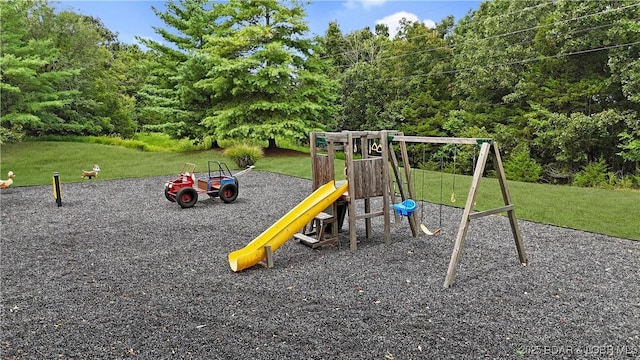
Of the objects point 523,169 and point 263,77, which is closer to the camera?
point 523,169

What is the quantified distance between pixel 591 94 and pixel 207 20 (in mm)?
18037

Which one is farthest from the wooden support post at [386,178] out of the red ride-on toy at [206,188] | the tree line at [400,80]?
the tree line at [400,80]

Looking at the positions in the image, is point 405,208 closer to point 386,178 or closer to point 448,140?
point 386,178

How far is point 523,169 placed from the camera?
16.7 metres

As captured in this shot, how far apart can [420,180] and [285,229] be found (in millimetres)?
7135

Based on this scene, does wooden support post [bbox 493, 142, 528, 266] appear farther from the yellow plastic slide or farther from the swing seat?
the yellow plastic slide

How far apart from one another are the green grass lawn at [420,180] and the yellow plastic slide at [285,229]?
9.14 feet

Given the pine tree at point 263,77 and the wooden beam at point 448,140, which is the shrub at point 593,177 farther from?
the wooden beam at point 448,140

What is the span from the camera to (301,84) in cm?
1950

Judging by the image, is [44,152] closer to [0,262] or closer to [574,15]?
[0,262]

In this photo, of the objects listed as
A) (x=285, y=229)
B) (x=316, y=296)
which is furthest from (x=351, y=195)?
(x=316, y=296)

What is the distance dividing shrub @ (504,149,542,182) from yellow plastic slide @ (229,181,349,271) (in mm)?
13417

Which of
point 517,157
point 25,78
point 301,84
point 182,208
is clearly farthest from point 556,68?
point 25,78

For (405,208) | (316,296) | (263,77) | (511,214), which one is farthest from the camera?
(263,77)
